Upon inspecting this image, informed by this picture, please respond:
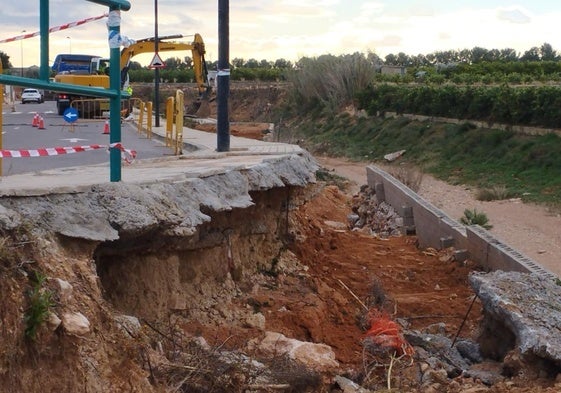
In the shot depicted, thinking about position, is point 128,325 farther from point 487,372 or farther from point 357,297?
point 357,297

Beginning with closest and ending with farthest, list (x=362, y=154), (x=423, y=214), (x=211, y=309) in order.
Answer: (x=211, y=309) → (x=423, y=214) → (x=362, y=154)

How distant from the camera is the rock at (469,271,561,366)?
23.0 ft

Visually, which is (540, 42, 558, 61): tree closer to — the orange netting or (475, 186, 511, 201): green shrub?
(475, 186, 511, 201): green shrub

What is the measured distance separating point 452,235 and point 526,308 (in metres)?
5.82

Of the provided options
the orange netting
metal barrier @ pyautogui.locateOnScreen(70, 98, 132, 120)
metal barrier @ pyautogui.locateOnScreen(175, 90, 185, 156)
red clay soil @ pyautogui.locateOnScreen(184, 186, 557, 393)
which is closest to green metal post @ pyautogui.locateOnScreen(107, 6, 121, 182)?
red clay soil @ pyautogui.locateOnScreen(184, 186, 557, 393)

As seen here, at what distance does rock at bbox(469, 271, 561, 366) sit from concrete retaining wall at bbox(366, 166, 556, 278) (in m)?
1.08

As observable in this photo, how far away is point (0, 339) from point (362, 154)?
1384 inches

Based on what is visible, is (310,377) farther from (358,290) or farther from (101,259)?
(358,290)

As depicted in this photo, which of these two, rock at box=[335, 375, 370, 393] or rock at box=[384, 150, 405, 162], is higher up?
rock at box=[335, 375, 370, 393]

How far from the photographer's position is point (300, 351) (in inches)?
267

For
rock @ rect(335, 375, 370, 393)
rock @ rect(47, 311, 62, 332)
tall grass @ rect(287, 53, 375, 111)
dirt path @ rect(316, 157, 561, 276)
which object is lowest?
dirt path @ rect(316, 157, 561, 276)

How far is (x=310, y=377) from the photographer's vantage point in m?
6.13

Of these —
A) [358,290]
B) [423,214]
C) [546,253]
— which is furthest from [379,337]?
[546,253]

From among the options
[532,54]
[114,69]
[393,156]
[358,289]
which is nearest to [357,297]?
[358,289]
